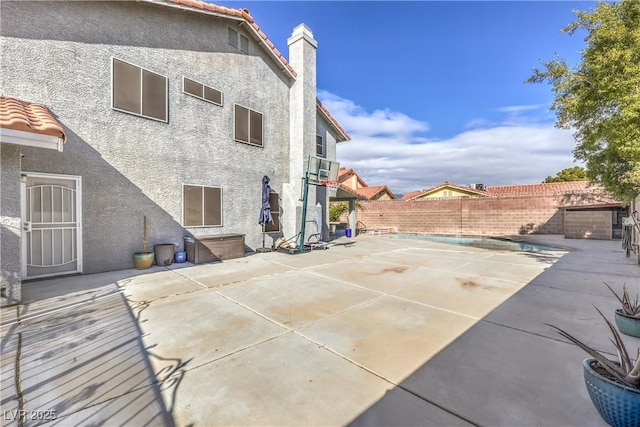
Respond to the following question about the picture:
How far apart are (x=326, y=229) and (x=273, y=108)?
6.45 metres

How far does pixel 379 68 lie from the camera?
15641 millimetres

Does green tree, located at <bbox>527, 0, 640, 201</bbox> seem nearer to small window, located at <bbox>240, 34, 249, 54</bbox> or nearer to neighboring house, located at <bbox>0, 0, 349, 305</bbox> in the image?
neighboring house, located at <bbox>0, 0, 349, 305</bbox>

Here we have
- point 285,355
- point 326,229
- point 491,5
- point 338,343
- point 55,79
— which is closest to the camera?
point 285,355

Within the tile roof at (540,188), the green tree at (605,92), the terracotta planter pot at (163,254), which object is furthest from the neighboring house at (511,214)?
the terracotta planter pot at (163,254)

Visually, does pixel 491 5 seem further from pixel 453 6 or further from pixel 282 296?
pixel 282 296

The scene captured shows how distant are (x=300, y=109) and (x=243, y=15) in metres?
3.89

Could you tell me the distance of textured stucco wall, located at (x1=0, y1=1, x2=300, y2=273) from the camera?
6.69m

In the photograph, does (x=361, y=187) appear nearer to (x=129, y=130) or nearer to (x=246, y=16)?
(x=246, y=16)

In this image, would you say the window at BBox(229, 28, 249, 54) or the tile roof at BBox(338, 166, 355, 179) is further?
the tile roof at BBox(338, 166, 355, 179)

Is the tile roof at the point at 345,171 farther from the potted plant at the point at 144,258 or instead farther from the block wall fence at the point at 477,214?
the potted plant at the point at 144,258

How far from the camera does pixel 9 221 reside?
4.71 meters

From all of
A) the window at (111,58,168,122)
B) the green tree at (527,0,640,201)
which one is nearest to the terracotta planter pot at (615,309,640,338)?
the green tree at (527,0,640,201)

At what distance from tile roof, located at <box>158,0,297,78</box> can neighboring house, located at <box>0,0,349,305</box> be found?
0.04 metres

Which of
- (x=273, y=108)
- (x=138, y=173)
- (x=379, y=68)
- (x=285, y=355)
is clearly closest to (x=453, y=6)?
(x=379, y=68)
